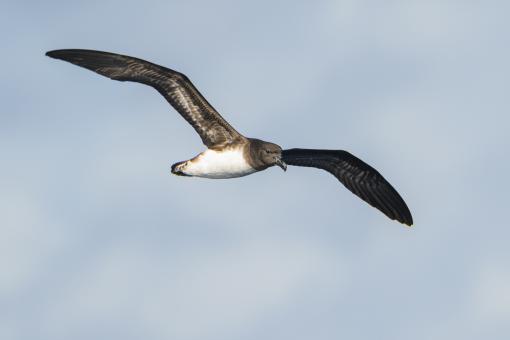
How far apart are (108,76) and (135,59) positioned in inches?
29.8

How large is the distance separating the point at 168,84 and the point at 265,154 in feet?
8.75

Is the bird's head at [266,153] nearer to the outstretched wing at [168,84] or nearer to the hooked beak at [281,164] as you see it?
the hooked beak at [281,164]

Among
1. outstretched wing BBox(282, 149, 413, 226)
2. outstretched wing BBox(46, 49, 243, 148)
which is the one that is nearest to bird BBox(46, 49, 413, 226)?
outstretched wing BBox(46, 49, 243, 148)

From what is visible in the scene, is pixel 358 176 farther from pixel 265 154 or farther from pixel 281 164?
pixel 265 154

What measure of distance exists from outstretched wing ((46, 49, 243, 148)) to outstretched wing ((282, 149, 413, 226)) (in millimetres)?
1764

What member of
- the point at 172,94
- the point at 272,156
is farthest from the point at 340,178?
the point at 172,94

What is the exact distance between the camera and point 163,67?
17.3m

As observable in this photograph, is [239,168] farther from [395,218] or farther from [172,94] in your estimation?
[395,218]

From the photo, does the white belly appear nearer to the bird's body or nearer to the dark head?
the bird's body

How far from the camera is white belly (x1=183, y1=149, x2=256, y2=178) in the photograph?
56.9 ft

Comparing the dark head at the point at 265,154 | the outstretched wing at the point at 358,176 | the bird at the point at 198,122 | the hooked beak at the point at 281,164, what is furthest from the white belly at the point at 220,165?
the outstretched wing at the point at 358,176

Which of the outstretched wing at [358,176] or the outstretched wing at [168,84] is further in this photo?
the outstretched wing at [358,176]

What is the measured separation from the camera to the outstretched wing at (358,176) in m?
18.7

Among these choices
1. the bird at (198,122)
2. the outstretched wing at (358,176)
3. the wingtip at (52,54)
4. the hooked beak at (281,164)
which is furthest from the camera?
the outstretched wing at (358,176)
